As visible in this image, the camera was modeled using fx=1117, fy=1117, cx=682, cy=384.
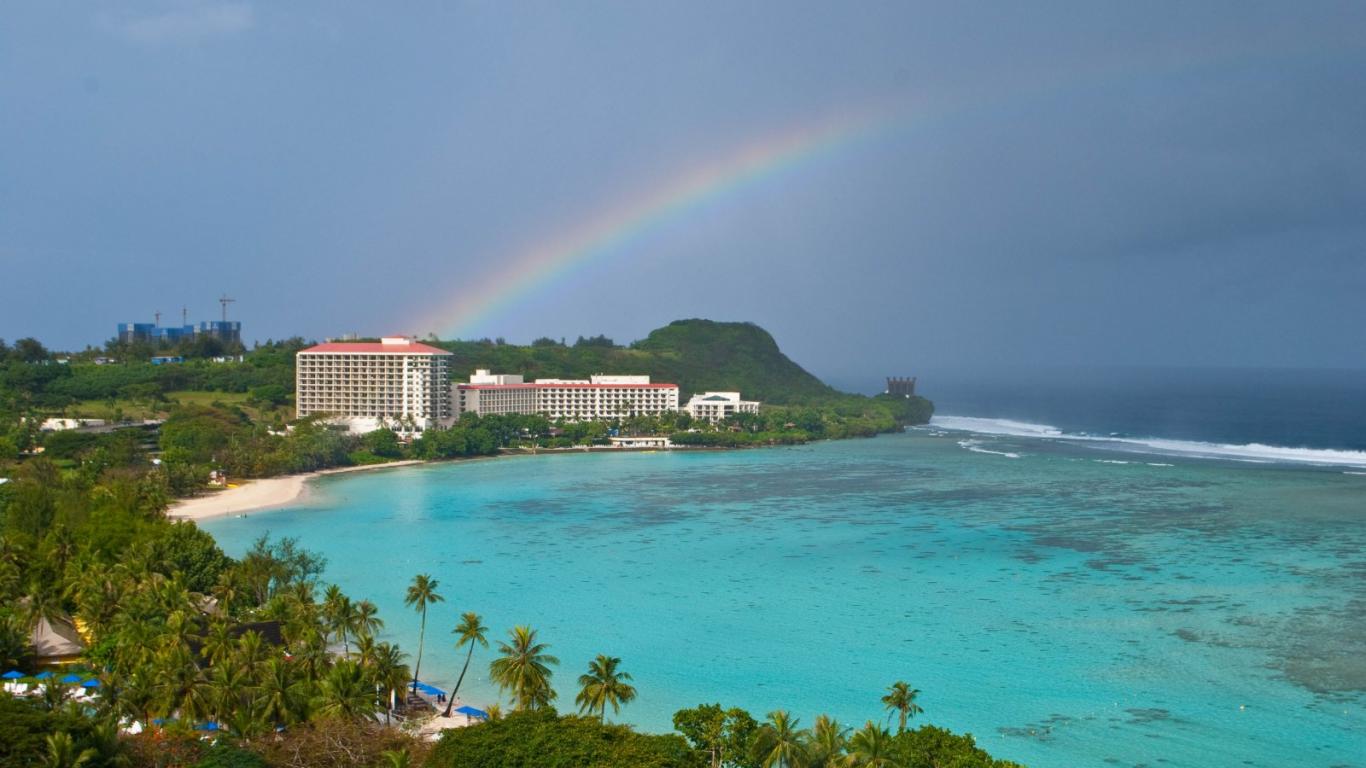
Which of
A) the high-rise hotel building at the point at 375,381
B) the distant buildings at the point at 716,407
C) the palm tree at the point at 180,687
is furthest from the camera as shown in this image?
the distant buildings at the point at 716,407

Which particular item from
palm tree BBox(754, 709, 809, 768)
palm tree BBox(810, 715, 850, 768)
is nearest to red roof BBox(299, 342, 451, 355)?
palm tree BBox(754, 709, 809, 768)

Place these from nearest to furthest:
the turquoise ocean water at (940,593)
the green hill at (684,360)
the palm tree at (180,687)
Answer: the palm tree at (180,687), the turquoise ocean water at (940,593), the green hill at (684,360)

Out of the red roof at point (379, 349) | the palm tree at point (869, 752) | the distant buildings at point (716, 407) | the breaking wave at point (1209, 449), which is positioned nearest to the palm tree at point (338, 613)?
the palm tree at point (869, 752)

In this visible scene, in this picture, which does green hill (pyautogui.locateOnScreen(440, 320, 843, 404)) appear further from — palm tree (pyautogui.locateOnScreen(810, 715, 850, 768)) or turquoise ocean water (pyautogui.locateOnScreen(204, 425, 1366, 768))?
palm tree (pyautogui.locateOnScreen(810, 715, 850, 768))

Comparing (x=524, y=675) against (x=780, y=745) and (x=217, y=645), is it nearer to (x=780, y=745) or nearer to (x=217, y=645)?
(x=780, y=745)

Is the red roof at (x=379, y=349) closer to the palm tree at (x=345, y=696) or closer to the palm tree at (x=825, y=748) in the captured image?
the palm tree at (x=345, y=696)

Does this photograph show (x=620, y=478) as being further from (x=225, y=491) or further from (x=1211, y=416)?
(x=1211, y=416)

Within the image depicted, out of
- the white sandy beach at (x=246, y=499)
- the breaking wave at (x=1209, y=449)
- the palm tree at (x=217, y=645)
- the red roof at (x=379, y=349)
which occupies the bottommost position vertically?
the palm tree at (x=217, y=645)
